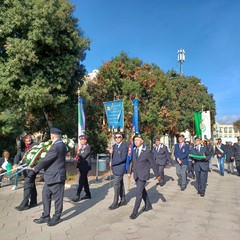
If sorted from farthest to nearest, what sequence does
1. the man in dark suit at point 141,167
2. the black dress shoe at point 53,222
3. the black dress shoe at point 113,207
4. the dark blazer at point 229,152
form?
the dark blazer at point 229,152 → the black dress shoe at point 113,207 → the man in dark suit at point 141,167 → the black dress shoe at point 53,222

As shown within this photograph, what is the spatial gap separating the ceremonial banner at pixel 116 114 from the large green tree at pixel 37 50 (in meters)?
1.94

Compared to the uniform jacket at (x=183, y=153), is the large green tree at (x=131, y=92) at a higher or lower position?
higher

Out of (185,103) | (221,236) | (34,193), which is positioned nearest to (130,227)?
(221,236)

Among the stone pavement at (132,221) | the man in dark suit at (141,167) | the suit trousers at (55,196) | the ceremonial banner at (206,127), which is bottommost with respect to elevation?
the stone pavement at (132,221)

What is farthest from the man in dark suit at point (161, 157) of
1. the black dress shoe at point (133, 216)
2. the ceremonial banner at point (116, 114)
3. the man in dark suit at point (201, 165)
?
the black dress shoe at point (133, 216)

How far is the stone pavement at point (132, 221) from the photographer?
528 centimetres

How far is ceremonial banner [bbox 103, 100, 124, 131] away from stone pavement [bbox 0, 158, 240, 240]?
11.2ft

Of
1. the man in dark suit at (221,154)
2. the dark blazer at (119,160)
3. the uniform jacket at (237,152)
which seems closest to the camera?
the dark blazer at (119,160)

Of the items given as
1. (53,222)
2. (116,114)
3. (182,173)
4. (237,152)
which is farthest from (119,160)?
(237,152)

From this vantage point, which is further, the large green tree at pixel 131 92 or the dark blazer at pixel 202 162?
the large green tree at pixel 131 92

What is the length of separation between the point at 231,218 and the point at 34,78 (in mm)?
8034

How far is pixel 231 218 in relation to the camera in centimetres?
652

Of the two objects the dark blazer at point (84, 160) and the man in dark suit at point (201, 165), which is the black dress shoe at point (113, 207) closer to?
the dark blazer at point (84, 160)

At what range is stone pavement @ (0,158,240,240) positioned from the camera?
528cm
